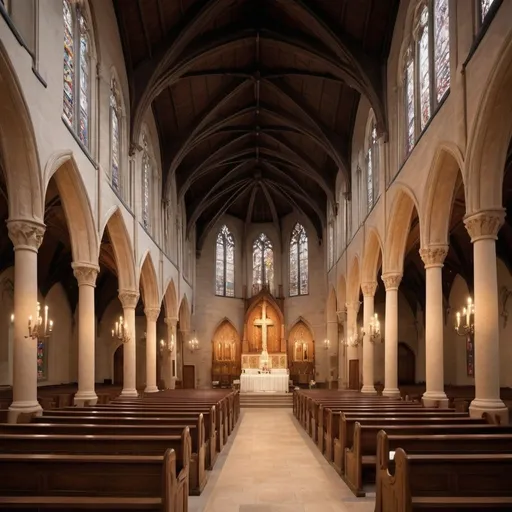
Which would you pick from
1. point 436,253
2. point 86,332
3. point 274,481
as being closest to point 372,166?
point 436,253

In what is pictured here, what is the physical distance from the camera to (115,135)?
2145cm

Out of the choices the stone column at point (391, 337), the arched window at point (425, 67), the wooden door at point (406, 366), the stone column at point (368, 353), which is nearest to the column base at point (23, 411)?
the arched window at point (425, 67)

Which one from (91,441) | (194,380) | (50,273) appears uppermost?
(50,273)

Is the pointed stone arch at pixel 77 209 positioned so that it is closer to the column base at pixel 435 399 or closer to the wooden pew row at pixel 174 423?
the wooden pew row at pixel 174 423

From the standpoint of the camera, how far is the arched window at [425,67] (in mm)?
15612

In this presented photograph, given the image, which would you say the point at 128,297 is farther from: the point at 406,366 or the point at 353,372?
the point at 406,366

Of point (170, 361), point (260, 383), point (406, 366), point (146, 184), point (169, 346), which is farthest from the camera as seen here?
point (406, 366)

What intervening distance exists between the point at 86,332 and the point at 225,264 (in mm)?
27016

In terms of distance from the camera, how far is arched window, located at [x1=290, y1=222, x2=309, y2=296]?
43469mm

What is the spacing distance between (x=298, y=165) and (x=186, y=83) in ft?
32.4

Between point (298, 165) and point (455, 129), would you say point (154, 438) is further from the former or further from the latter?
point (298, 165)

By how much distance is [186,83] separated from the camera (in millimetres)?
26094

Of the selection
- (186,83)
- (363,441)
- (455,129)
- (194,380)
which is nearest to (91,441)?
(363,441)

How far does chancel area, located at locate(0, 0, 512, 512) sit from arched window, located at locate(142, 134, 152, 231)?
220mm
